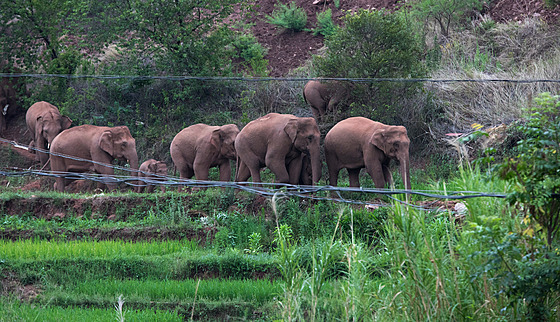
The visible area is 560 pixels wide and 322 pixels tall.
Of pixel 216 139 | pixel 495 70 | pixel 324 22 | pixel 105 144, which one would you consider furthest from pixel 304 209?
pixel 324 22

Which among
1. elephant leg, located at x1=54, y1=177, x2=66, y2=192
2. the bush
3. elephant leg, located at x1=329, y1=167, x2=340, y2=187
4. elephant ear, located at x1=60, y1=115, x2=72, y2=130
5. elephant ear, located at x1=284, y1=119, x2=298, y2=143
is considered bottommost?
elephant leg, located at x1=54, y1=177, x2=66, y2=192

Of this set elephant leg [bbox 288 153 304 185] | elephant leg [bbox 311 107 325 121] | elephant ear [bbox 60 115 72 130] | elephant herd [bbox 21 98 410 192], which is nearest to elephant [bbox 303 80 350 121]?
elephant leg [bbox 311 107 325 121]

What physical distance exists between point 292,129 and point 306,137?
37 centimetres

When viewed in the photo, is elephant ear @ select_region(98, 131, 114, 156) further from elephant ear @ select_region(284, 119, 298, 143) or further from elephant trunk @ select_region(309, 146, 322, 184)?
elephant trunk @ select_region(309, 146, 322, 184)

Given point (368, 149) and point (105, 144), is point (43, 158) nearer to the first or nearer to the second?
point (105, 144)

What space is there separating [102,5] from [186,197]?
12419mm

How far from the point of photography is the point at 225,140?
16.4 meters

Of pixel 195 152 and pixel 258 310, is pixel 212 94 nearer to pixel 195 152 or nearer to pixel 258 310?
pixel 195 152

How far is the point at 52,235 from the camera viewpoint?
13.8 m

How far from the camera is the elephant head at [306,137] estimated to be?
1488cm

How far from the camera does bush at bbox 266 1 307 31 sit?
108 ft

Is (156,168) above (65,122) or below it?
below

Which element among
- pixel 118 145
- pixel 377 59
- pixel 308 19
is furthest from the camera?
pixel 308 19

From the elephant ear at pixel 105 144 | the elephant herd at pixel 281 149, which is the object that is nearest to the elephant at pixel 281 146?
the elephant herd at pixel 281 149
